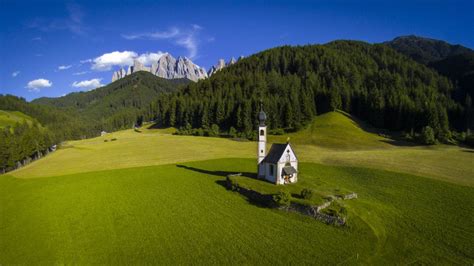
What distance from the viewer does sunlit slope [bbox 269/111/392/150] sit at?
278 ft

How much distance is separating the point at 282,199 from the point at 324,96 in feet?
324

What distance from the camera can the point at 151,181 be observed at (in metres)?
52.2

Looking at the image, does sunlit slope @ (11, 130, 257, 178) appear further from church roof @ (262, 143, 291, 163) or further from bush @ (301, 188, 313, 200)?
bush @ (301, 188, 313, 200)

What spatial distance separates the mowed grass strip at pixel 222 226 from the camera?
2561 cm

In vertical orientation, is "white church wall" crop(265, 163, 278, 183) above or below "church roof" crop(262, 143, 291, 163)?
below

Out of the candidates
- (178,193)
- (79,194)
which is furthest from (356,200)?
(79,194)

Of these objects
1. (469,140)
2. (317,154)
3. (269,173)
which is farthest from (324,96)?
(269,173)

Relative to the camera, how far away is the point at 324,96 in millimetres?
126000

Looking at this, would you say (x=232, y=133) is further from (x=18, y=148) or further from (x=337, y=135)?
(x=18, y=148)

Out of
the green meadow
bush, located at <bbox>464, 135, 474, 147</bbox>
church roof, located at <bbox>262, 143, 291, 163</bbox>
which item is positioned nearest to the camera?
the green meadow

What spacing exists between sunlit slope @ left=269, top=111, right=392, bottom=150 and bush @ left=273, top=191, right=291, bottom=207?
50.7m

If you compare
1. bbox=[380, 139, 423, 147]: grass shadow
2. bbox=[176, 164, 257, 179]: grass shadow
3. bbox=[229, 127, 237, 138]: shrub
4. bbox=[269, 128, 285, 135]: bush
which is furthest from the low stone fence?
bbox=[229, 127, 237, 138]: shrub

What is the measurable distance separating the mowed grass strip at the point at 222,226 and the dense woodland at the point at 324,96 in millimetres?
56041

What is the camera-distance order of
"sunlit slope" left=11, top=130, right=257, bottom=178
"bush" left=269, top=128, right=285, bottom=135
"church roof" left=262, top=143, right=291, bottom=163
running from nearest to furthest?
"church roof" left=262, top=143, right=291, bottom=163
"sunlit slope" left=11, top=130, right=257, bottom=178
"bush" left=269, top=128, right=285, bottom=135
